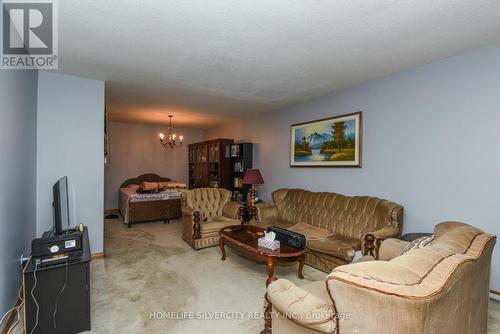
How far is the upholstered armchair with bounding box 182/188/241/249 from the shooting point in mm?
3965

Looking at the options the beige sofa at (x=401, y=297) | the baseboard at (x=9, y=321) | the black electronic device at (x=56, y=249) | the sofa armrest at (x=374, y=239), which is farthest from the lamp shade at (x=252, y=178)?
the baseboard at (x=9, y=321)

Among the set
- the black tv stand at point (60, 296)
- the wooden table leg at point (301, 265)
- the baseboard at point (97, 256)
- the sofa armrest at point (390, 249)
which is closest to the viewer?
the black tv stand at point (60, 296)

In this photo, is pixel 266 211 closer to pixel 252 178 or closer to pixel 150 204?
pixel 252 178

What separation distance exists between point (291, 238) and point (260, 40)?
7.03 feet

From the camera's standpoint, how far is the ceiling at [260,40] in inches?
73.9

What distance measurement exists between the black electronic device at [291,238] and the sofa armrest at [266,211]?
1159 mm

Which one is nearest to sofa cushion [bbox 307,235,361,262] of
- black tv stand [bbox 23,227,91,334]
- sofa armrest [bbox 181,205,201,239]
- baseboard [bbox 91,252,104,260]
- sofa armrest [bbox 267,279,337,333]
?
sofa armrest [bbox 267,279,337,333]

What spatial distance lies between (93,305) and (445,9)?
13.0ft

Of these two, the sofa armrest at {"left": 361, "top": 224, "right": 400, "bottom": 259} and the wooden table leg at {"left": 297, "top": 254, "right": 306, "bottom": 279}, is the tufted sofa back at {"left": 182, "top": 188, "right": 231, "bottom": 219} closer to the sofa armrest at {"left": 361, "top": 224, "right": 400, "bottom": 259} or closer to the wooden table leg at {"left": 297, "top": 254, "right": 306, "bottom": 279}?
the wooden table leg at {"left": 297, "top": 254, "right": 306, "bottom": 279}

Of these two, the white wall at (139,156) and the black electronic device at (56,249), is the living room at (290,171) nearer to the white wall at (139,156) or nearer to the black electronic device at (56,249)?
the black electronic device at (56,249)

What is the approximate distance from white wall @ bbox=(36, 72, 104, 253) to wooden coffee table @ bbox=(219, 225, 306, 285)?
78.1 inches

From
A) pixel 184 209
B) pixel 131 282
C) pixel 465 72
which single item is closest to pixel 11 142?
pixel 131 282

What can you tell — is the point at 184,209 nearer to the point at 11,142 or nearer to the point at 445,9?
the point at 11,142

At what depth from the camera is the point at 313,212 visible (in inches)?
153
